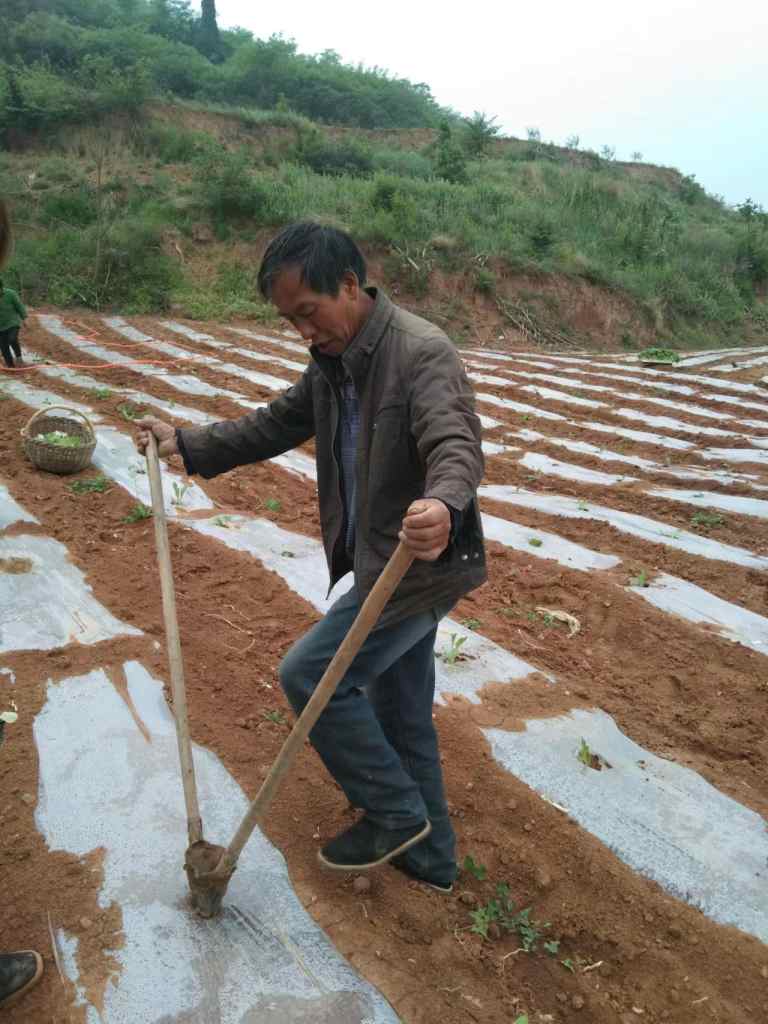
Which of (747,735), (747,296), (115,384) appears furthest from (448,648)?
(747,296)

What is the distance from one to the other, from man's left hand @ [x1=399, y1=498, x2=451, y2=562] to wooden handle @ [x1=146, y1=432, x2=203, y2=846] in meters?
0.88

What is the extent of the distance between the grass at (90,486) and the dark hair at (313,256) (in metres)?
3.50

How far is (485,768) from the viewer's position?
8.27 ft

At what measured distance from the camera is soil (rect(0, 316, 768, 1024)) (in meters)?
1.84

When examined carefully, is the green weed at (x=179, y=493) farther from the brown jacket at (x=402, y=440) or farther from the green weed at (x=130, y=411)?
the brown jacket at (x=402, y=440)

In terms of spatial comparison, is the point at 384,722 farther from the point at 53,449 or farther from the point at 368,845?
the point at 53,449

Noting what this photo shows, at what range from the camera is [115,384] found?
7.94 metres

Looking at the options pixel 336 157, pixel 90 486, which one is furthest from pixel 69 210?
pixel 90 486

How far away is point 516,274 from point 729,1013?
51.1ft

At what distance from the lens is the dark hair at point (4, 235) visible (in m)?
1.43

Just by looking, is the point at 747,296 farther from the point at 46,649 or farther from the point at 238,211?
the point at 46,649

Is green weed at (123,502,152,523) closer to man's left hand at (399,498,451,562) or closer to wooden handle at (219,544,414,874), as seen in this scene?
wooden handle at (219,544,414,874)

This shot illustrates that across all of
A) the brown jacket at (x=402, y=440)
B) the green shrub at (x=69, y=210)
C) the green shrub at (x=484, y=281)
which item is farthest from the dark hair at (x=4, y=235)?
the green shrub at (x=69, y=210)

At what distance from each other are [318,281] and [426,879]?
1.63m
